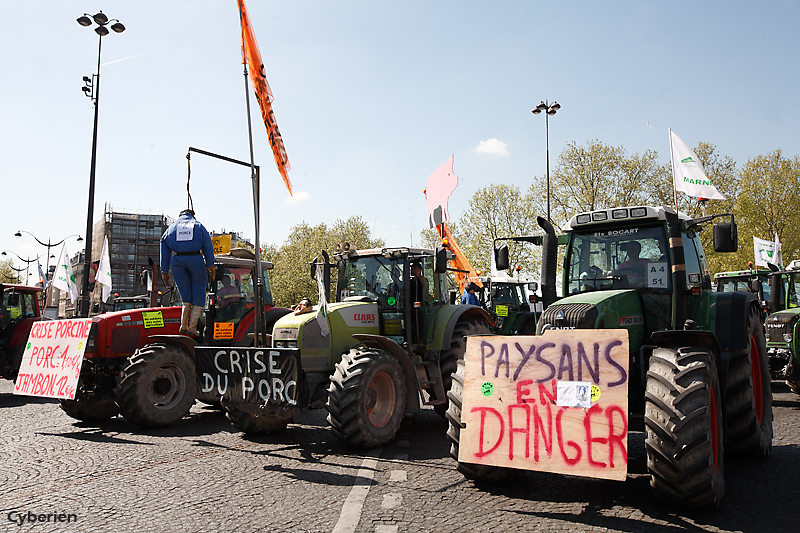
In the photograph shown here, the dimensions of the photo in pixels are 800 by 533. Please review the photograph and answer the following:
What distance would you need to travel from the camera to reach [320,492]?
5.01 m

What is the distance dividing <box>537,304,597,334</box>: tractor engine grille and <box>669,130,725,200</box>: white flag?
10.4 m

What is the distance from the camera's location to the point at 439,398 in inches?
322

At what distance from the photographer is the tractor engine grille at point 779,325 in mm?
9594

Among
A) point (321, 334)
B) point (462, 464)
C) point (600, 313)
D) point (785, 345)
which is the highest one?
point (600, 313)

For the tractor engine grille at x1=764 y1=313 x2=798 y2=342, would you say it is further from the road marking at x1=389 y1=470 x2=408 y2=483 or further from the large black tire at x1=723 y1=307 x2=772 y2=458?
the road marking at x1=389 y1=470 x2=408 y2=483

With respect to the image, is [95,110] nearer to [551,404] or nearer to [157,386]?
[157,386]

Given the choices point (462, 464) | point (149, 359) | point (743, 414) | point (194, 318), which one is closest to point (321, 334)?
point (194, 318)

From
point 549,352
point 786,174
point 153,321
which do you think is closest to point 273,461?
point 549,352

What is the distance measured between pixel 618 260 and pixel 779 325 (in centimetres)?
564

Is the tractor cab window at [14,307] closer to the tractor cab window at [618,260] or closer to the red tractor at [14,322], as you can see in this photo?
the red tractor at [14,322]

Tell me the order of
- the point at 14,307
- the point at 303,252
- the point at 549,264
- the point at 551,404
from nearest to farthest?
the point at 551,404
the point at 549,264
the point at 14,307
the point at 303,252

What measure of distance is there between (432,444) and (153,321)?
16.0 ft

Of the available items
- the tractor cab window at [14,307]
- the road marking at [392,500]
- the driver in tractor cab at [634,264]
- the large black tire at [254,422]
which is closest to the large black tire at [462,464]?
the road marking at [392,500]

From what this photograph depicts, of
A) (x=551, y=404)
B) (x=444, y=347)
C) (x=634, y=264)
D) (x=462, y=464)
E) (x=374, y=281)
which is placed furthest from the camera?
(x=374, y=281)
